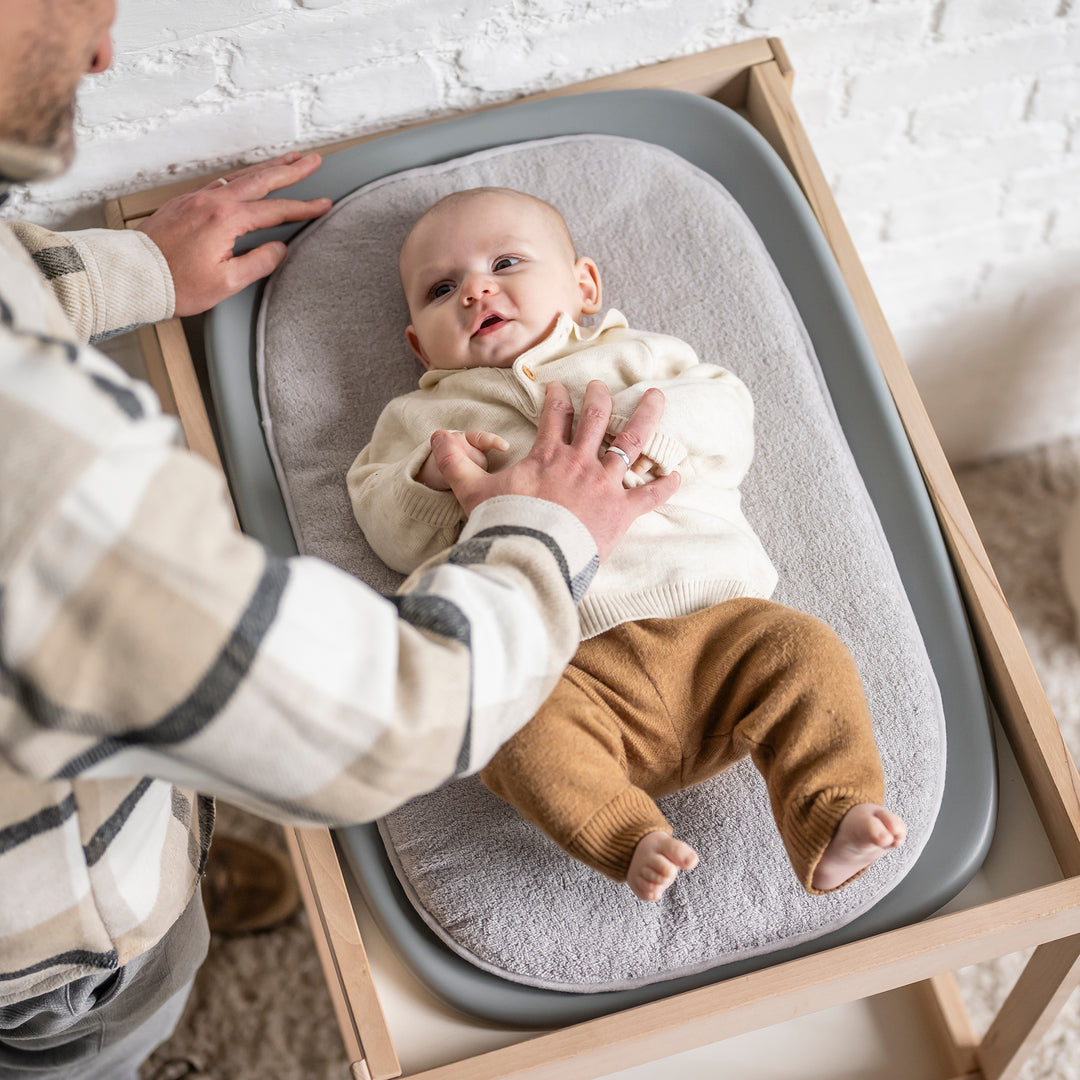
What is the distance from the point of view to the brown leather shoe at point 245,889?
1.48 meters

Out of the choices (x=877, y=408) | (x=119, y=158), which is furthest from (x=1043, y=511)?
(x=119, y=158)

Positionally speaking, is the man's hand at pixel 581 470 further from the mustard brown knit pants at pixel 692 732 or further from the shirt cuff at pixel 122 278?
the shirt cuff at pixel 122 278

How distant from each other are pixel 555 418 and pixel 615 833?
13.0 inches

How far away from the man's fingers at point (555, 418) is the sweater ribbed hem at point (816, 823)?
1.09 ft

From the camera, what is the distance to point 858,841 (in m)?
0.74

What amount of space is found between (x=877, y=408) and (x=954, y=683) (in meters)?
0.29

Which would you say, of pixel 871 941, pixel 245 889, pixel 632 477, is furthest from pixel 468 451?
pixel 245 889

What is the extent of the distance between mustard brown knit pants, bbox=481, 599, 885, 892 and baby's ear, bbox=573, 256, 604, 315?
369mm

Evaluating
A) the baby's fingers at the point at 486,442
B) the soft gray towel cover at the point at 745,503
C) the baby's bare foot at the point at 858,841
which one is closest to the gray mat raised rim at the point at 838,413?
the soft gray towel cover at the point at 745,503

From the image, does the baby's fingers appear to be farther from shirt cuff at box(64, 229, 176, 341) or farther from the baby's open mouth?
shirt cuff at box(64, 229, 176, 341)

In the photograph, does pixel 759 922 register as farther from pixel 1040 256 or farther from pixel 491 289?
pixel 1040 256

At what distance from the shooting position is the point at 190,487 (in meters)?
0.48

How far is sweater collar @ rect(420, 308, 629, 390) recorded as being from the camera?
98cm

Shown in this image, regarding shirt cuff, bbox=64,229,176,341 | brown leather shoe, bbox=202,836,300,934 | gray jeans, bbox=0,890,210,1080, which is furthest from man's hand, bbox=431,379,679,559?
brown leather shoe, bbox=202,836,300,934
